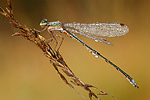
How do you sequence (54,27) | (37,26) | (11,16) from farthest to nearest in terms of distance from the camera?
(37,26) < (54,27) < (11,16)

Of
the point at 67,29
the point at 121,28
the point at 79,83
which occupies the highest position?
the point at 67,29

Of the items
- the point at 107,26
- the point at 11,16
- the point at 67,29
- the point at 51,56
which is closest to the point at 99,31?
the point at 107,26

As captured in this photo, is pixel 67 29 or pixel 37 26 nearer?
pixel 67 29

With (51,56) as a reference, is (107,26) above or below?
above

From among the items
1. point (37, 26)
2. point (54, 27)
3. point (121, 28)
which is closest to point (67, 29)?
point (54, 27)

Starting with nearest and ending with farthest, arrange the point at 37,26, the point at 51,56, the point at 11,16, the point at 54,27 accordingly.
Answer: the point at 11,16, the point at 51,56, the point at 54,27, the point at 37,26

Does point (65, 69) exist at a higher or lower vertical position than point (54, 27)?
lower

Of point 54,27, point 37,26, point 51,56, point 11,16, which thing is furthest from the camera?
point 37,26

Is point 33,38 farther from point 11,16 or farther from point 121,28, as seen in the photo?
point 121,28

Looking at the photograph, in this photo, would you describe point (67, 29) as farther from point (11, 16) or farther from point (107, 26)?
point (11, 16)

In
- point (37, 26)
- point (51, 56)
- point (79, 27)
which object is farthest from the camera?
point (37, 26)
